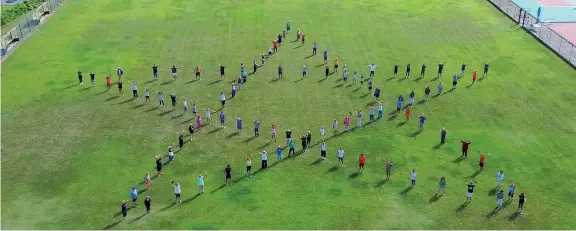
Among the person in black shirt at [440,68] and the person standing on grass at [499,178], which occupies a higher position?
the person in black shirt at [440,68]

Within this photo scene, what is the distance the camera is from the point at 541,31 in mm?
60656

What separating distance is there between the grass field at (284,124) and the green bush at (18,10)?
5.99m

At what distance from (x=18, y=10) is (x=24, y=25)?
7927 millimetres

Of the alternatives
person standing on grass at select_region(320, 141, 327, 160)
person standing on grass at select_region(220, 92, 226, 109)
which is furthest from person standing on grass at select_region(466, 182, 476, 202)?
person standing on grass at select_region(220, 92, 226, 109)

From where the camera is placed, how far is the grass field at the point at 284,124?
33.0 metres

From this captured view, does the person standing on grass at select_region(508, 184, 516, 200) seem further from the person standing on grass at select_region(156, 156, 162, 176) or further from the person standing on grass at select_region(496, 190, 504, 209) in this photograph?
the person standing on grass at select_region(156, 156, 162, 176)

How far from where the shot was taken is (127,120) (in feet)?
141

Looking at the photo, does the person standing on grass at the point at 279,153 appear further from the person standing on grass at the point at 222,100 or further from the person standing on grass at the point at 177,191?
the person standing on grass at the point at 222,100

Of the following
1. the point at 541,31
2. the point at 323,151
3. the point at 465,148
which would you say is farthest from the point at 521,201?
the point at 541,31

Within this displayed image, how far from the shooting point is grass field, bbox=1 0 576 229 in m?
33.0

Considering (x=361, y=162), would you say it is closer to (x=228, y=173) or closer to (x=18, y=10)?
(x=228, y=173)

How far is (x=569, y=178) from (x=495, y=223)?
7319 millimetres

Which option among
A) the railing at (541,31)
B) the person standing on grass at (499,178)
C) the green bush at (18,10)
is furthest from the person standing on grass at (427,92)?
the green bush at (18,10)

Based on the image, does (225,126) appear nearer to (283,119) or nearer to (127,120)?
(283,119)
